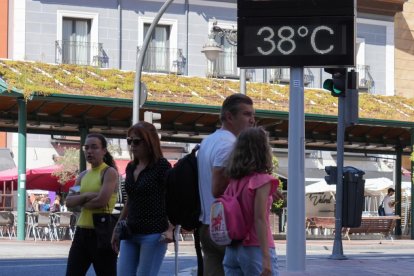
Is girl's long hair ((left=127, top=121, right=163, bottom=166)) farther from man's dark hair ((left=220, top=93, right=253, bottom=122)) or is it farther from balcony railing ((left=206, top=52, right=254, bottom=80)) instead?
balcony railing ((left=206, top=52, right=254, bottom=80))

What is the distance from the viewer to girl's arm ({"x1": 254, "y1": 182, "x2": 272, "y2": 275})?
728 centimetres

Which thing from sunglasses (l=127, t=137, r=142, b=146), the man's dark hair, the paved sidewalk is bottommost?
the paved sidewalk

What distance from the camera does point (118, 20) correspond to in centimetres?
4575

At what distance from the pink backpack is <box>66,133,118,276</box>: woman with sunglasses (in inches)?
94.6

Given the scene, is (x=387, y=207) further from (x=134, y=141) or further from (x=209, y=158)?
(x=209, y=158)

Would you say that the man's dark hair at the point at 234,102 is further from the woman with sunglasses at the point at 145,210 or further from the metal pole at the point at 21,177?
the metal pole at the point at 21,177

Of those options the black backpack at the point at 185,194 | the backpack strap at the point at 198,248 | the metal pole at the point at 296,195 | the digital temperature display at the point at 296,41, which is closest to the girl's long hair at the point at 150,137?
the black backpack at the point at 185,194

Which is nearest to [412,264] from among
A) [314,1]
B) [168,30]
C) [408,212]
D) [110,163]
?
[314,1]

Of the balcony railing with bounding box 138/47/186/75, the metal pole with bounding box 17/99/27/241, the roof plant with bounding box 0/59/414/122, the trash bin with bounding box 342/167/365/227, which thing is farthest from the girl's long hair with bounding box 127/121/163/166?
the balcony railing with bounding box 138/47/186/75

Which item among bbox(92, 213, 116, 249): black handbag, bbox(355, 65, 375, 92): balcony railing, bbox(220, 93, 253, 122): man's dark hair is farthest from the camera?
bbox(355, 65, 375, 92): balcony railing

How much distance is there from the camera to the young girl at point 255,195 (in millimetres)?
7309

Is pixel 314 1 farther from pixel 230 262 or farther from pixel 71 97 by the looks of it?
pixel 71 97

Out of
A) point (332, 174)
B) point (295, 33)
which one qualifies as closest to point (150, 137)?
point (295, 33)

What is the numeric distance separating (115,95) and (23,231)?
437cm
